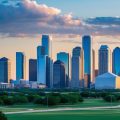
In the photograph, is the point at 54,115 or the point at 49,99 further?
the point at 49,99

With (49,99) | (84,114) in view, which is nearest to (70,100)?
(49,99)

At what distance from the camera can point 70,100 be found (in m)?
122

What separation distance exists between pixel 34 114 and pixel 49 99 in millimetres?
31286

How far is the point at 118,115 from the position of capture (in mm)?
81750
